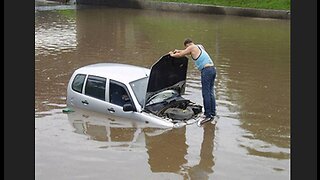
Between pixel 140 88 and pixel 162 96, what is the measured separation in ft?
1.72

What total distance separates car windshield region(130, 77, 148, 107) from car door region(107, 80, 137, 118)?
177mm

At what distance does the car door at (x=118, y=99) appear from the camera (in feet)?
35.8

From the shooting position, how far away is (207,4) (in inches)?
1533

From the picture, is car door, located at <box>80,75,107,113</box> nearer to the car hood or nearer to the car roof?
the car roof

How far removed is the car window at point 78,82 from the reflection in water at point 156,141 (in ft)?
1.78

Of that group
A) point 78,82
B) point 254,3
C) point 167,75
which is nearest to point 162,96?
point 167,75

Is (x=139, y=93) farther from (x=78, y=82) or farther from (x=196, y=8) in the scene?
(x=196, y=8)

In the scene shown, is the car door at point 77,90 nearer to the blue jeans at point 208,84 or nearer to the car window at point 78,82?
the car window at point 78,82

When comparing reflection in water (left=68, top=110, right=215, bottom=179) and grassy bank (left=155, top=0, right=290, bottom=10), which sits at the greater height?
grassy bank (left=155, top=0, right=290, bottom=10)

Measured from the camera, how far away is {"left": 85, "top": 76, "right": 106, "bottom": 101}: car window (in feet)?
37.1

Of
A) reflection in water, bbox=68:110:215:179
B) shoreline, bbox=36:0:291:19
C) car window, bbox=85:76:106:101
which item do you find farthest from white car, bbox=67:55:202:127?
shoreline, bbox=36:0:291:19

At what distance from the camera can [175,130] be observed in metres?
10.4

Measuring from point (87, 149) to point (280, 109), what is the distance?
5.19m
